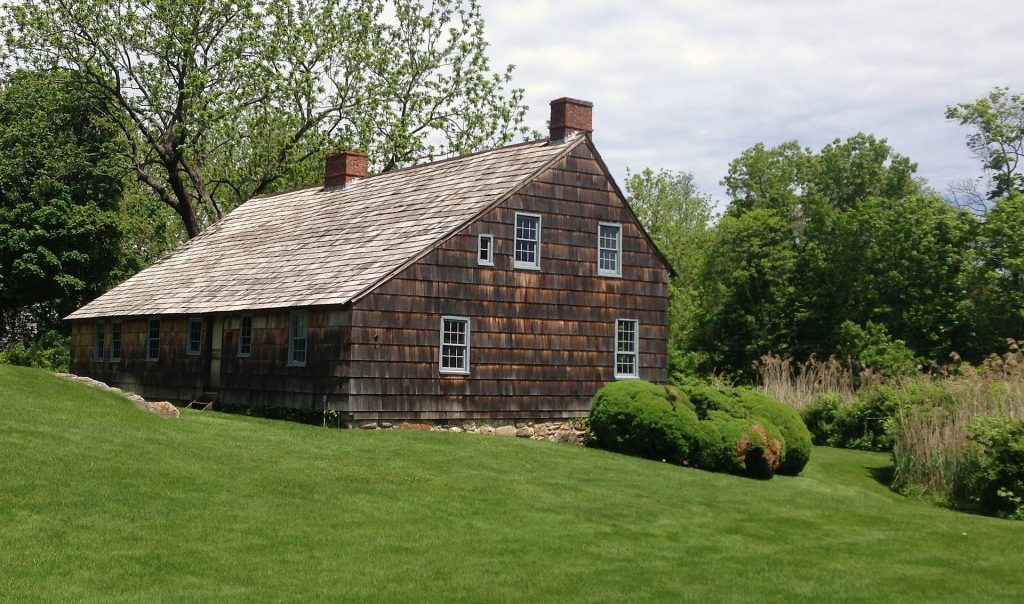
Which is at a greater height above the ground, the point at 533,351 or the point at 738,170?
the point at 738,170

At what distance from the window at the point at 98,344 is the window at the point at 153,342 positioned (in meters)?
3.76

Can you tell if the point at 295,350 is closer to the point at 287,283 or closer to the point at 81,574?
the point at 287,283

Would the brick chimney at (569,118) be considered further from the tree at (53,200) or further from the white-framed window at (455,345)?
the tree at (53,200)

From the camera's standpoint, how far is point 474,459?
2111cm

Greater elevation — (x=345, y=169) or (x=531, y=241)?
(x=345, y=169)

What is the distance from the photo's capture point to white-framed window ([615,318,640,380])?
3064 centimetres

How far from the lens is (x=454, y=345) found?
27.7 meters

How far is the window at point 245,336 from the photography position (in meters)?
30.4

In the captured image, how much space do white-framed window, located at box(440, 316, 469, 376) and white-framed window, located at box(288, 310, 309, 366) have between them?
352 cm

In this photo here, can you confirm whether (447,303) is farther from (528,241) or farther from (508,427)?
(508,427)

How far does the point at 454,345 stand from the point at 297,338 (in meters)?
4.05

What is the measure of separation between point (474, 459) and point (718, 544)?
6.87 meters

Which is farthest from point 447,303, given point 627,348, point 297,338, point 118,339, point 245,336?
point 118,339

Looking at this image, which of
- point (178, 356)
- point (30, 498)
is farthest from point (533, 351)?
point (30, 498)
